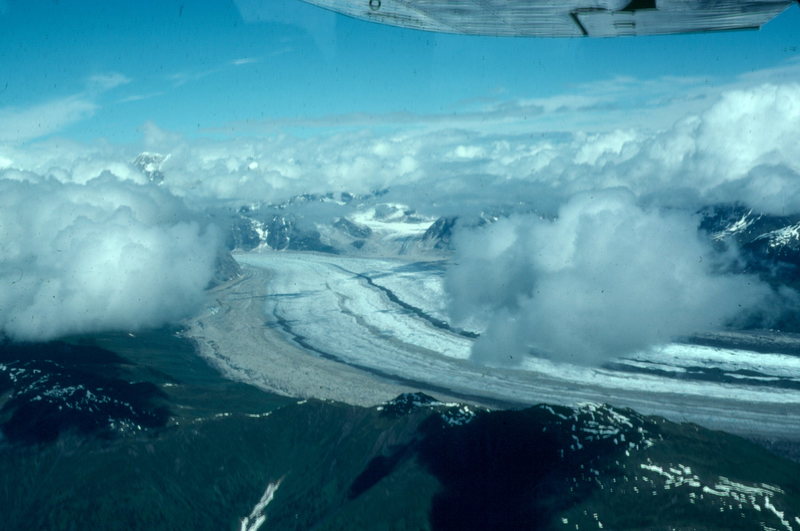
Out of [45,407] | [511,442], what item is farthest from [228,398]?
[511,442]

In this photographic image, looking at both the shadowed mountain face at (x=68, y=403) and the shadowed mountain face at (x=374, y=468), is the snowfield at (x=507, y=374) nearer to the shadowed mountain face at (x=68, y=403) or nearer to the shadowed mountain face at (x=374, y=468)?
the shadowed mountain face at (x=374, y=468)

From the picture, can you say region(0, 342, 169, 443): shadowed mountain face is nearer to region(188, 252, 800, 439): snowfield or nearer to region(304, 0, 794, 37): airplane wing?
region(188, 252, 800, 439): snowfield

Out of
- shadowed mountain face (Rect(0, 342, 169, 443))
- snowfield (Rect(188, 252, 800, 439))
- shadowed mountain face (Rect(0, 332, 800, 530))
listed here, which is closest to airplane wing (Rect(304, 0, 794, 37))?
Answer: shadowed mountain face (Rect(0, 332, 800, 530))

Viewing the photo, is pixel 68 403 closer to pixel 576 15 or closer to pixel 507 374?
pixel 507 374

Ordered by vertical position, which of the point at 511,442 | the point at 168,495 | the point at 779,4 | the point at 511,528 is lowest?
the point at 168,495

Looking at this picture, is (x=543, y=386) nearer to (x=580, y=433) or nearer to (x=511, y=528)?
(x=580, y=433)
